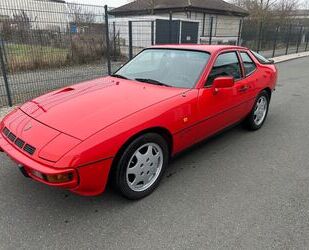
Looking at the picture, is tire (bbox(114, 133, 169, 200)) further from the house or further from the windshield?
the house

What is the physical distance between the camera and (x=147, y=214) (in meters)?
2.74

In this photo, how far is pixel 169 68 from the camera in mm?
3727

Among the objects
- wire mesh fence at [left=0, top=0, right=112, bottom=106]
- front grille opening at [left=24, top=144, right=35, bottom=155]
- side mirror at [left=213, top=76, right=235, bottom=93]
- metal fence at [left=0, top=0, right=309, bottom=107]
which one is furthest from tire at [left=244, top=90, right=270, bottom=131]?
wire mesh fence at [left=0, top=0, right=112, bottom=106]

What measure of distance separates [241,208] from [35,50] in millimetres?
5619

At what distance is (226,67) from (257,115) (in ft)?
4.57

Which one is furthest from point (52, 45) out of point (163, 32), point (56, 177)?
point (163, 32)

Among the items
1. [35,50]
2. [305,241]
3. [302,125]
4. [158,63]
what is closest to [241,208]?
[305,241]

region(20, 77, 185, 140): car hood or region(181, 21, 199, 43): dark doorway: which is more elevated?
region(181, 21, 199, 43): dark doorway

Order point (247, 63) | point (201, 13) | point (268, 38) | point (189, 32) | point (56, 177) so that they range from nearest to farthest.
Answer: point (56, 177)
point (247, 63)
point (189, 32)
point (268, 38)
point (201, 13)

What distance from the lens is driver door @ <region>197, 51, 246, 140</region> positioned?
136 inches

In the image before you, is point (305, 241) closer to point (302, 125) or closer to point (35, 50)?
point (302, 125)

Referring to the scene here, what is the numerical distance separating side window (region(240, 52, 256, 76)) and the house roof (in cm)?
1661

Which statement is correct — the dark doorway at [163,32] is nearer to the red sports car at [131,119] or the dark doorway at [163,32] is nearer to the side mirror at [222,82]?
the red sports car at [131,119]

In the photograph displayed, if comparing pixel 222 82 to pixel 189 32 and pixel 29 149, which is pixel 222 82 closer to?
pixel 29 149
